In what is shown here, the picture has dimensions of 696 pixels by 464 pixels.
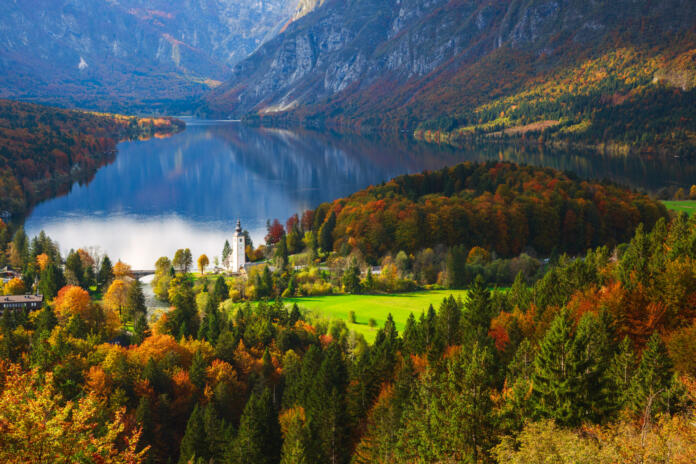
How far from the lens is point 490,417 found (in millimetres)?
19250

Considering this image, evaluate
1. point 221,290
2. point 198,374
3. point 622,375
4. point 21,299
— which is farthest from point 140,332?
point 622,375

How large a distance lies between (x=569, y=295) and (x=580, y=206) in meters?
45.7

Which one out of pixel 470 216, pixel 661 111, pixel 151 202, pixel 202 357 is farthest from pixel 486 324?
pixel 661 111

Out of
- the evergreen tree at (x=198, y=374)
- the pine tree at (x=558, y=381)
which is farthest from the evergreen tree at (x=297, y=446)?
the evergreen tree at (x=198, y=374)

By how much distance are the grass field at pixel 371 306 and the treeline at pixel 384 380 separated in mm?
3101

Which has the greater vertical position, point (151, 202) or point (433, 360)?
point (151, 202)

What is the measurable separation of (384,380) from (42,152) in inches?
4772

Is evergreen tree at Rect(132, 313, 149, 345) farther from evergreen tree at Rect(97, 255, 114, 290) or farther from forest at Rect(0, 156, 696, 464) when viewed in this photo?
evergreen tree at Rect(97, 255, 114, 290)

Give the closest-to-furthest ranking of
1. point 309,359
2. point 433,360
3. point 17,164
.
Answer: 1. point 433,360
2. point 309,359
3. point 17,164

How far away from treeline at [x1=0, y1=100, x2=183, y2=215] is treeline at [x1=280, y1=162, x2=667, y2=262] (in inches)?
2079

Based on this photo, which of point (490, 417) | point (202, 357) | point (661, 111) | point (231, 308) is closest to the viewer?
point (490, 417)

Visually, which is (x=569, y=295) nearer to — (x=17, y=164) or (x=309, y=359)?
(x=309, y=359)

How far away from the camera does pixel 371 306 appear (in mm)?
50281

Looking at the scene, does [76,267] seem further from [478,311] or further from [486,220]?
[486,220]
